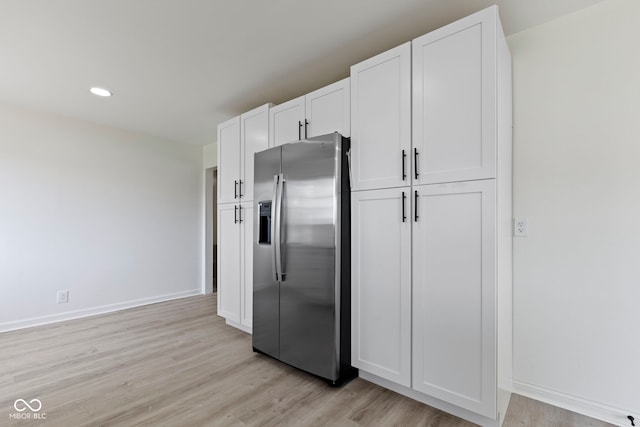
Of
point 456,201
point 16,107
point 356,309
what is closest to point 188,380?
point 356,309

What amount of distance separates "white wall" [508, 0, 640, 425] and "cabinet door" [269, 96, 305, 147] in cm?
164

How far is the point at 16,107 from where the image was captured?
132 inches

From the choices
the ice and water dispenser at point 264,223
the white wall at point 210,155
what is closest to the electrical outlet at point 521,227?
the ice and water dispenser at point 264,223

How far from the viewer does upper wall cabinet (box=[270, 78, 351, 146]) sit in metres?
2.32

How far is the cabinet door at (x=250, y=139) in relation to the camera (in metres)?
2.97

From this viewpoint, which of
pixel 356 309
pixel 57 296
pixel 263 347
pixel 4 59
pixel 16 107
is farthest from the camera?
pixel 57 296

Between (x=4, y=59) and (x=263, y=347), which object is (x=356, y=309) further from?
(x=4, y=59)

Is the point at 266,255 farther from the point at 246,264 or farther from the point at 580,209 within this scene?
the point at 580,209

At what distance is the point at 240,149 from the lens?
3232 mm

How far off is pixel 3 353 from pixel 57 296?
100cm

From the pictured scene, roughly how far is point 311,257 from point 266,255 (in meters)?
0.53

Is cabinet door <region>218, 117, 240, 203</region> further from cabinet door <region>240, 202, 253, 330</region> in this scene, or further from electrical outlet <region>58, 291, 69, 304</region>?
electrical outlet <region>58, 291, 69, 304</region>

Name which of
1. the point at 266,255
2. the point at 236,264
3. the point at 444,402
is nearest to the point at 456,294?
the point at 444,402

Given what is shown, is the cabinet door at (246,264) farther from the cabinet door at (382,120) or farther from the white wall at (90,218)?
the white wall at (90,218)
